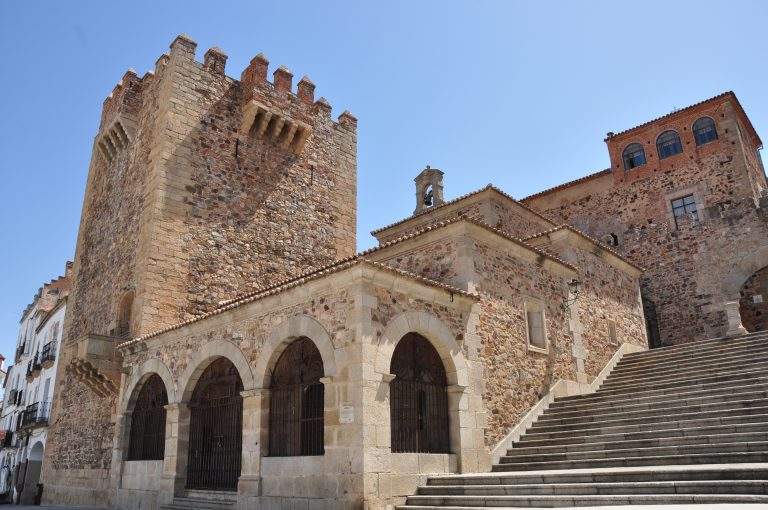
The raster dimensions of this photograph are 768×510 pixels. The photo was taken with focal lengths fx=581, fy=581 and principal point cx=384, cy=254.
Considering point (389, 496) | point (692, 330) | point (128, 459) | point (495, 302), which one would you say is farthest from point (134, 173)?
point (692, 330)

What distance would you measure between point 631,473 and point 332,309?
475 cm

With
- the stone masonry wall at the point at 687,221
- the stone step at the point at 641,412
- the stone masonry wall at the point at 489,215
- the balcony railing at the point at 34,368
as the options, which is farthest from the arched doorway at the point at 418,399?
the balcony railing at the point at 34,368

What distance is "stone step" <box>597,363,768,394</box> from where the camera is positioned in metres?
10.7

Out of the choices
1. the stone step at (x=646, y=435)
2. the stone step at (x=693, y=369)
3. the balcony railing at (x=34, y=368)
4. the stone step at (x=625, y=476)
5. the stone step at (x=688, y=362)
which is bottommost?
the stone step at (x=625, y=476)

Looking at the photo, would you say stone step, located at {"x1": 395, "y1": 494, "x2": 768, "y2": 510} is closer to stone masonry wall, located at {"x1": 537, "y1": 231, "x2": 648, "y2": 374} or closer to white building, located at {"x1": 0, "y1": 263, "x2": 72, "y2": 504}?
stone masonry wall, located at {"x1": 537, "y1": 231, "x2": 648, "y2": 374}

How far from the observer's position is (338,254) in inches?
699

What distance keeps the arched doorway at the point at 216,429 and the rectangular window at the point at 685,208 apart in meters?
15.8

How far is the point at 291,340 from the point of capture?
9.77 m

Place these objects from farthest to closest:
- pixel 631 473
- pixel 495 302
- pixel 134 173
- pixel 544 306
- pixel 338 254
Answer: pixel 338 254
pixel 134 173
pixel 544 306
pixel 495 302
pixel 631 473

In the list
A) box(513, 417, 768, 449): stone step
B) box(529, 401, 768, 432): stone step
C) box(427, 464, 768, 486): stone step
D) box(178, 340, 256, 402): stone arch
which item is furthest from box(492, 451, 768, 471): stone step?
box(178, 340, 256, 402): stone arch

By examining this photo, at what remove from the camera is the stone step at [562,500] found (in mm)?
6395

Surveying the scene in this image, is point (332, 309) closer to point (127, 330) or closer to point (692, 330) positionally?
point (127, 330)

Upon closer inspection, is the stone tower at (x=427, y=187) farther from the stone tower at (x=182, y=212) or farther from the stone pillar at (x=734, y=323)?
the stone pillar at (x=734, y=323)

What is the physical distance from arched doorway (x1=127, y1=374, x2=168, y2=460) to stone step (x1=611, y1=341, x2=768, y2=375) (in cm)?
1056
